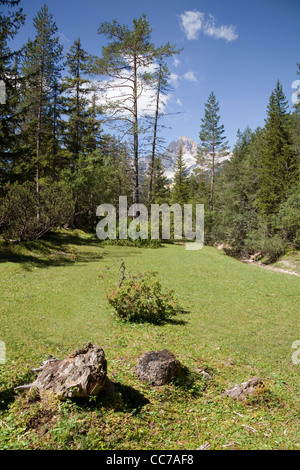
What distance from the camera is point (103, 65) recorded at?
19453mm

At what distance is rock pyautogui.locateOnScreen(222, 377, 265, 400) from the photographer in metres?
4.68

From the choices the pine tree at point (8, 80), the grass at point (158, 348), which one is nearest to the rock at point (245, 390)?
the grass at point (158, 348)

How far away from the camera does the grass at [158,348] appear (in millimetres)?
3557

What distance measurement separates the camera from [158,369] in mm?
4922

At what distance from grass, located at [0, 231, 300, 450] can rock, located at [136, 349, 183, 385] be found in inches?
5.5

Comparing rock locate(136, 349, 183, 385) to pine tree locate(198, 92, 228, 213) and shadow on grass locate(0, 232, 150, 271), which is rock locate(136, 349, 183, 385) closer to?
shadow on grass locate(0, 232, 150, 271)

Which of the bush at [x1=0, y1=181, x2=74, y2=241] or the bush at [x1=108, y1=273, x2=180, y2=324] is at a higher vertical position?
the bush at [x1=0, y1=181, x2=74, y2=241]

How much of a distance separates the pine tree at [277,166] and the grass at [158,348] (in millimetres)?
14940

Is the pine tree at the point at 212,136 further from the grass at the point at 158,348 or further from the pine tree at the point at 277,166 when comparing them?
the grass at the point at 158,348

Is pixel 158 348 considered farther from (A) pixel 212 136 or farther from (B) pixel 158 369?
(A) pixel 212 136

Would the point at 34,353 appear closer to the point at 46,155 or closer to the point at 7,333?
the point at 7,333

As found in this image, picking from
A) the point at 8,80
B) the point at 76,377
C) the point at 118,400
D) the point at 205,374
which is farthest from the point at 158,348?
the point at 8,80

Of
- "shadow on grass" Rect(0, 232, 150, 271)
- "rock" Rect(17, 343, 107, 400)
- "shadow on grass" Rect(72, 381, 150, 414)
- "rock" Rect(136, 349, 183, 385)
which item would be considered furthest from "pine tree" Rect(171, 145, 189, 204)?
"rock" Rect(17, 343, 107, 400)
